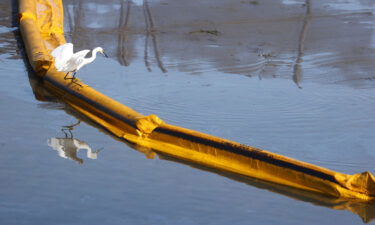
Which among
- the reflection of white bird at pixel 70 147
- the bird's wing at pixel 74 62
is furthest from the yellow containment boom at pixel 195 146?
the reflection of white bird at pixel 70 147

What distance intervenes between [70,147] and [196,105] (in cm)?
154

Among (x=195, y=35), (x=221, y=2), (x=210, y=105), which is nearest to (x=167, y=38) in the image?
(x=195, y=35)

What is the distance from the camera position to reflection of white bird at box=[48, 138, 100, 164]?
5675mm

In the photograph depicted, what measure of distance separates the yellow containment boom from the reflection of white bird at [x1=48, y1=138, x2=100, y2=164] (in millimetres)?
352

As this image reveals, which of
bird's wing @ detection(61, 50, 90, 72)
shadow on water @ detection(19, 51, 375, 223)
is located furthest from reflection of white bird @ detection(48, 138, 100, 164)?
bird's wing @ detection(61, 50, 90, 72)

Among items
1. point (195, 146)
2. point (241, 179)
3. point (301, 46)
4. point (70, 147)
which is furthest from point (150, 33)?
point (241, 179)

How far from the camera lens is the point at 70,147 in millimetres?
5863

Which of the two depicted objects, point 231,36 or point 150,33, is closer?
point 231,36

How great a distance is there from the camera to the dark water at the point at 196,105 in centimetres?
485

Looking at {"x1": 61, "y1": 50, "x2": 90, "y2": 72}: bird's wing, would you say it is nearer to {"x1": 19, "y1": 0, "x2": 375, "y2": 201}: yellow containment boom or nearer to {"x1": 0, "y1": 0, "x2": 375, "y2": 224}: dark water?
{"x1": 19, "y1": 0, "x2": 375, "y2": 201}: yellow containment boom

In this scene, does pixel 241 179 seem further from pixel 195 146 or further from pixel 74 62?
pixel 74 62

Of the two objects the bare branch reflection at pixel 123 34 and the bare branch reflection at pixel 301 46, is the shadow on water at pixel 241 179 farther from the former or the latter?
the bare branch reflection at pixel 301 46

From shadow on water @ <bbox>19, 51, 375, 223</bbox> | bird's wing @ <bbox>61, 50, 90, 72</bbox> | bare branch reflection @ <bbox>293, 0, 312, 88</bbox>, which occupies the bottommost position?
shadow on water @ <bbox>19, 51, 375, 223</bbox>

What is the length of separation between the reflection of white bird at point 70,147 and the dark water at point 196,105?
0.06 ft
